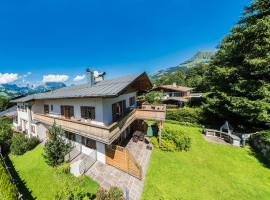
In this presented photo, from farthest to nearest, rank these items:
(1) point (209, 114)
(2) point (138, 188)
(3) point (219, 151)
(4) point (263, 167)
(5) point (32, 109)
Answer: (1) point (209, 114)
(5) point (32, 109)
(3) point (219, 151)
(4) point (263, 167)
(2) point (138, 188)

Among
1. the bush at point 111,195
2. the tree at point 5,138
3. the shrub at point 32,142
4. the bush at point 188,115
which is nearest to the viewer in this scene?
the bush at point 111,195

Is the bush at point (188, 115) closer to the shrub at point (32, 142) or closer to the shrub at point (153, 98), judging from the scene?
the shrub at point (153, 98)

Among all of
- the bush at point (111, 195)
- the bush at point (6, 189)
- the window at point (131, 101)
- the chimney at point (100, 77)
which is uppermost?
the chimney at point (100, 77)

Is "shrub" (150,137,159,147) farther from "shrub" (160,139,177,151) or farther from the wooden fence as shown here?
the wooden fence

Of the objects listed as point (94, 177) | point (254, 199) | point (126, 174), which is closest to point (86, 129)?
point (94, 177)

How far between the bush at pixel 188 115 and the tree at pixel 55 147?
19.7m

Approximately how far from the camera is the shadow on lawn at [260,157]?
39.4ft

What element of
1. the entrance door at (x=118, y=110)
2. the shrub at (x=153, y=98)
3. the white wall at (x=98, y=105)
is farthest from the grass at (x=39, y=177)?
the shrub at (x=153, y=98)

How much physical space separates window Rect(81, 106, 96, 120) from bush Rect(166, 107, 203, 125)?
17.7 m

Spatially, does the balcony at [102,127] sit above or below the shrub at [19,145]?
above

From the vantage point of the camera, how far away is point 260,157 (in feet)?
43.1

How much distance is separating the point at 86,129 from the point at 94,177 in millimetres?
3800

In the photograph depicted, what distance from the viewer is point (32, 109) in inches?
748

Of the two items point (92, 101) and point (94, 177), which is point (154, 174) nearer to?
point (94, 177)
